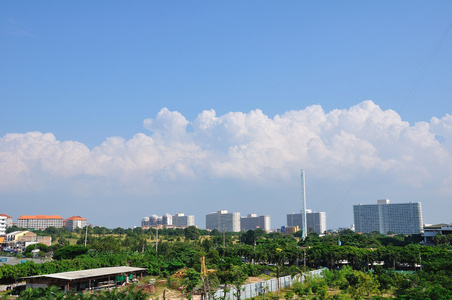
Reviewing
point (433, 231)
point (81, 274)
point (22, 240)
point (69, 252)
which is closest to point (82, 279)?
point (81, 274)

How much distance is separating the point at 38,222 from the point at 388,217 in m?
164

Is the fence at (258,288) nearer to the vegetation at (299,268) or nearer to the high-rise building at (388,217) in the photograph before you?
the vegetation at (299,268)

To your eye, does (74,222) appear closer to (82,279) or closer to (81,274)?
(81,274)

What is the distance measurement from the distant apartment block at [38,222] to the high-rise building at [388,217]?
148 metres

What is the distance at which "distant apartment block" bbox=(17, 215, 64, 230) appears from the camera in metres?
163

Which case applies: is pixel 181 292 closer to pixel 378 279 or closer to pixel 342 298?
pixel 342 298

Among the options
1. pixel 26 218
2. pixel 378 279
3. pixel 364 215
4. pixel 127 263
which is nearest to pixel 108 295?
pixel 378 279

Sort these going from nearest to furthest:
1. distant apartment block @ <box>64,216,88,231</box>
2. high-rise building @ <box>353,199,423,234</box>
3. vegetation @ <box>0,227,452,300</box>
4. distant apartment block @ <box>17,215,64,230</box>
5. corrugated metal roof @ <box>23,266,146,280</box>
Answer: vegetation @ <box>0,227,452,300</box>, corrugated metal roof @ <box>23,266,146,280</box>, distant apartment block @ <box>17,215,64,230</box>, distant apartment block @ <box>64,216,88,231</box>, high-rise building @ <box>353,199,423,234</box>

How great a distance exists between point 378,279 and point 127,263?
101 feet

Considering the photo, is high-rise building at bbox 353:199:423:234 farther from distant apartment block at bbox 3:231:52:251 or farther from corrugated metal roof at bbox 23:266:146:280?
corrugated metal roof at bbox 23:266:146:280

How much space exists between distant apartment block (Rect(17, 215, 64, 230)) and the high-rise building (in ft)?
485

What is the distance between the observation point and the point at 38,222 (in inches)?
6476

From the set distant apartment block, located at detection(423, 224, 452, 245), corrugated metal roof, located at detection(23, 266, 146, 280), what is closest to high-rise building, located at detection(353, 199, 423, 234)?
distant apartment block, located at detection(423, 224, 452, 245)

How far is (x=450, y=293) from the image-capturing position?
21578mm
